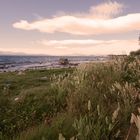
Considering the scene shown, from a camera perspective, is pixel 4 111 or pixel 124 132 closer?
pixel 124 132

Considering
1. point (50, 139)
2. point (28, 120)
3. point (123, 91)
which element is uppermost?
point (123, 91)

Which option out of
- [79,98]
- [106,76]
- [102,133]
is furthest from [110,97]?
[102,133]

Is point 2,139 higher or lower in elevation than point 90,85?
lower

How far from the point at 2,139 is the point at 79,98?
1760mm

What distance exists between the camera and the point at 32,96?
34.3 ft

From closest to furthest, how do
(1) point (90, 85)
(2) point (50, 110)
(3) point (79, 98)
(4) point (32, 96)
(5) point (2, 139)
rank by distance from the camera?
(5) point (2, 139) → (3) point (79, 98) → (1) point (90, 85) → (2) point (50, 110) → (4) point (32, 96)

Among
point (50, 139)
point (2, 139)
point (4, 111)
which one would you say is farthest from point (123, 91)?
point (4, 111)

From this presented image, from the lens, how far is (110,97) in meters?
6.71

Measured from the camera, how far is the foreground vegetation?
4645mm

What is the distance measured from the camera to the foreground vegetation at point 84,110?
183 inches

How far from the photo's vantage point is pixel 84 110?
19.3 ft

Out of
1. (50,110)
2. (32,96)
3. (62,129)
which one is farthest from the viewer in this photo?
(32,96)

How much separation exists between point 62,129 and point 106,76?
3.54m

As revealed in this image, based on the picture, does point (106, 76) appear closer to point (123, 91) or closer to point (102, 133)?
point (123, 91)
